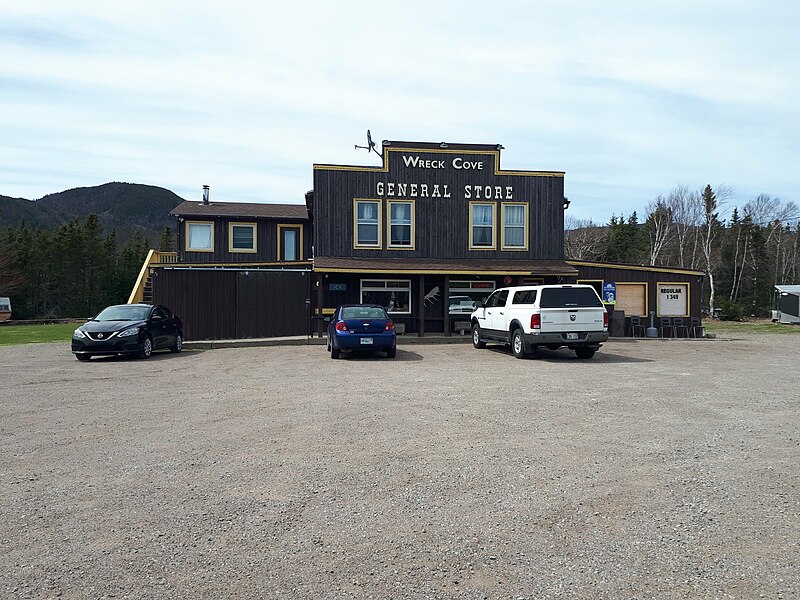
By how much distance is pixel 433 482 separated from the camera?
5566mm

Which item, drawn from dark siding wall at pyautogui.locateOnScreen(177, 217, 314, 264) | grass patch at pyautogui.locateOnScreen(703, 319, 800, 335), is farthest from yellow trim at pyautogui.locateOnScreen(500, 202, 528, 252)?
grass patch at pyautogui.locateOnScreen(703, 319, 800, 335)

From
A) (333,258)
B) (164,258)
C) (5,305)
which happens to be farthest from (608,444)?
(5,305)

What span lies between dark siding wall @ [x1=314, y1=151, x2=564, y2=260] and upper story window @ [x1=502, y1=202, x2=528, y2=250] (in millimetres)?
181

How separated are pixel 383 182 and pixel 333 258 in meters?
3.48

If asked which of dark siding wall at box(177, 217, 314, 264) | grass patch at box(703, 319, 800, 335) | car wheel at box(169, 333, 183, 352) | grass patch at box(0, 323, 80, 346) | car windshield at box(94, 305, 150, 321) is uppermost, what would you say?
dark siding wall at box(177, 217, 314, 264)

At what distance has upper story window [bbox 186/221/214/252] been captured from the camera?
104ft

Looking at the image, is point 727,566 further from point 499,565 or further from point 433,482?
point 433,482

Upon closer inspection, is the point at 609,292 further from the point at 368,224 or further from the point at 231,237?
the point at 231,237

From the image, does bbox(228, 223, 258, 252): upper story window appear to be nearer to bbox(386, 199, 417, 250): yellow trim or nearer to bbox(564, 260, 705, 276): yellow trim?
bbox(386, 199, 417, 250): yellow trim

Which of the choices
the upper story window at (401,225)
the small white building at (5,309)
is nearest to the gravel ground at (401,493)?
the upper story window at (401,225)

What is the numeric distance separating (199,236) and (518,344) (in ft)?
65.9

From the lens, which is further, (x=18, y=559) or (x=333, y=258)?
(x=333, y=258)

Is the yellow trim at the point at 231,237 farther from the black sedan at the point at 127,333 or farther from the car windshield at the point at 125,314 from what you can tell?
the car windshield at the point at 125,314

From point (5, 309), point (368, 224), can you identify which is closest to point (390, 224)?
point (368, 224)
